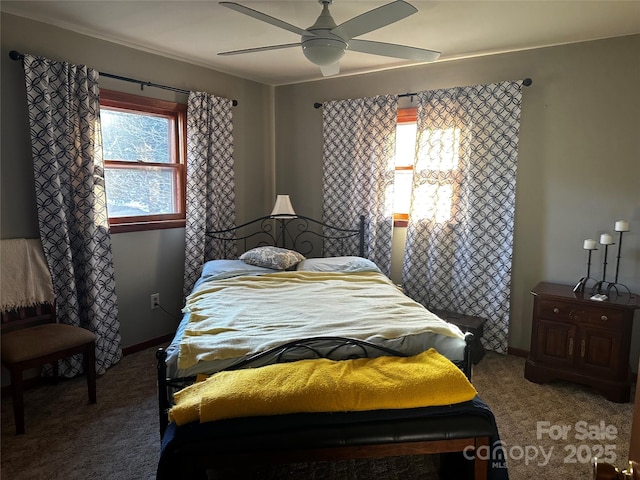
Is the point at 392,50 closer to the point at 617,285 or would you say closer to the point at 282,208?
the point at 282,208

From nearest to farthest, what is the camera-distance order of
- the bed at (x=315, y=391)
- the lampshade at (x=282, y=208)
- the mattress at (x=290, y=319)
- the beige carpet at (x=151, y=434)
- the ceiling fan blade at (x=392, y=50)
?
the bed at (x=315, y=391) → the mattress at (x=290, y=319) → the beige carpet at (x=151, y=434) → the ceiling fan blade at (x=392, y=50) → the lampshade at (x=282, y=208)

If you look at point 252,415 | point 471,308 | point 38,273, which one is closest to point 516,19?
point 471,308

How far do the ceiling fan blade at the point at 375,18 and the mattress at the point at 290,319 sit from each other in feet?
5.05

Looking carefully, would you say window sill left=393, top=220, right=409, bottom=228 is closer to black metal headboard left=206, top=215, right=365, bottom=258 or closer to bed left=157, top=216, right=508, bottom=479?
black metal headboard left=206, top=215, right=365, bottom=258

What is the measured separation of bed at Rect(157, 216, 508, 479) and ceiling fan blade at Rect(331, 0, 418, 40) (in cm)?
154

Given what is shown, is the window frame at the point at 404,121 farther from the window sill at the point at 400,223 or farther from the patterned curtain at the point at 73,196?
the patterned curtain at the point at 73,196

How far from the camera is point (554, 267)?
336 centimetres

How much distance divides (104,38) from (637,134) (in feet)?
13.3

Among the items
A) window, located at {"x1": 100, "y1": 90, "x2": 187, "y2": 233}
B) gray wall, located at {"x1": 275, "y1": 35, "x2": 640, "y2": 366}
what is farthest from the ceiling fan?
window, located at {"x1": 100, "y1": 90, "x2": 187, "y2": 233}

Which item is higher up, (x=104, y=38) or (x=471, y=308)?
(x=104, y=38)

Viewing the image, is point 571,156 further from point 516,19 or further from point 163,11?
point 163,11

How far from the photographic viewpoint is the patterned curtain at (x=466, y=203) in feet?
11.2

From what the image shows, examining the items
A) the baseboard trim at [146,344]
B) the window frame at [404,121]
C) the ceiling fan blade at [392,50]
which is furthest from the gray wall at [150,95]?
the ceiling fan blade at [392,50]

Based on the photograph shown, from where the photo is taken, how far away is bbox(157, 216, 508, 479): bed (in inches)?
62.0
